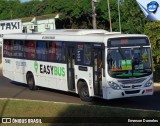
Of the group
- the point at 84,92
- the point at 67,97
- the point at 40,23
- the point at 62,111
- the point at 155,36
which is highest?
the point at 40,23

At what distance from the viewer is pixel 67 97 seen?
20766 mm

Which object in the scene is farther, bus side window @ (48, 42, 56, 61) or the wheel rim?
bus side window @ (48, 42, 56, 61)

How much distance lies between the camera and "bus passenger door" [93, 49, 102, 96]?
17966 millimetres

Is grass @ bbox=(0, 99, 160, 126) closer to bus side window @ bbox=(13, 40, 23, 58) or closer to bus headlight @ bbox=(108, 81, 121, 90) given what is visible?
bus headlight @ bbox=(108, 81, 121, 90)

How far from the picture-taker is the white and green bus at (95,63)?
17688mm

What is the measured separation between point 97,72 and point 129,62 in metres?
1.22

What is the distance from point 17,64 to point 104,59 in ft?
26.8

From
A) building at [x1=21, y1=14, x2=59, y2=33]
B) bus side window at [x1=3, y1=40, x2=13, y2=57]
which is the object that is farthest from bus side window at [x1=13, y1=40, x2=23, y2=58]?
building at [x1=21, y1=14, x2=59, y2=33]

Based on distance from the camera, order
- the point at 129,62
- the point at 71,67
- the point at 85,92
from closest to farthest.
→ the point at 129,62 → the point at 85,92 → the point at 71,67

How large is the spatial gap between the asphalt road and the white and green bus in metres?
0.42

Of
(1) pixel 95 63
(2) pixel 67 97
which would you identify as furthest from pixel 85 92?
(2) pixel 67 97

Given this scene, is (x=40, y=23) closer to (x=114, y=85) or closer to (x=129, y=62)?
(x=129, y=62)

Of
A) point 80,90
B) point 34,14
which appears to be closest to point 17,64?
point 80,90

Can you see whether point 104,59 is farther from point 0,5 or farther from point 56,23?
point 0,5
